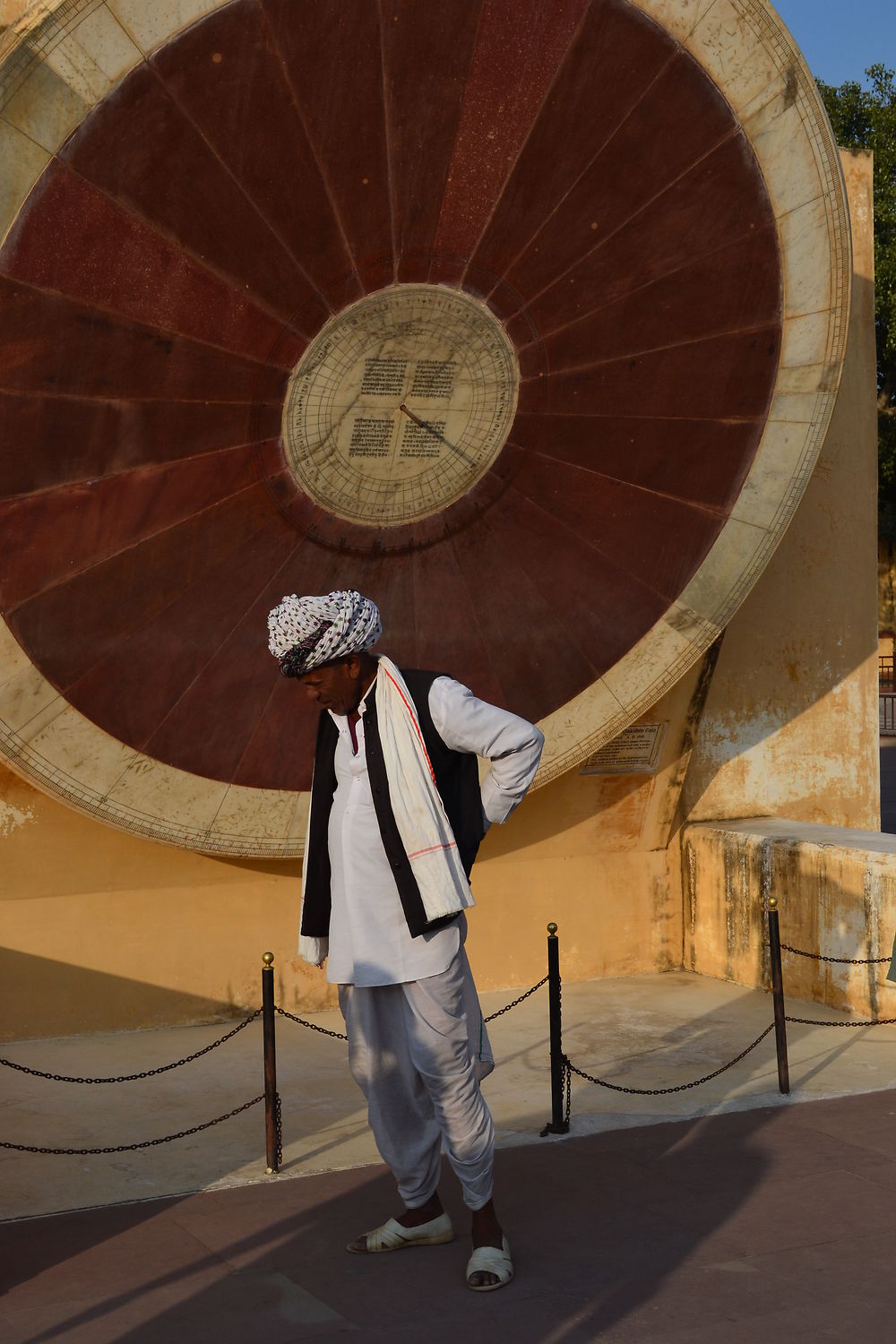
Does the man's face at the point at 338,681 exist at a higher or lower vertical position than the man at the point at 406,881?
higher

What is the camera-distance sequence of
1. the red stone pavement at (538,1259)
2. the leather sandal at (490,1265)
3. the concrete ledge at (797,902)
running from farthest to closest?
the concrete ledge at (797,902) → the leather sandal at (490,1265) → the red stone pavement at (538,1259)

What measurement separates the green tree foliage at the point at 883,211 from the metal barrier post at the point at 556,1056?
28489 millimetres

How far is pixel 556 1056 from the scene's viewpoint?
240 inches

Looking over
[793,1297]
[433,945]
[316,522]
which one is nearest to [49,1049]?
[316,522]

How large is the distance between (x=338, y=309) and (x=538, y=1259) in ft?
14.4

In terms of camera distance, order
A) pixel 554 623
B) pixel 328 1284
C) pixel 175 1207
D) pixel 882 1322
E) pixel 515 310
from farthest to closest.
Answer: pixel 554 623, pixel 515 310, pixel 175 1207, pixel 328 1284, pixel 882 1322

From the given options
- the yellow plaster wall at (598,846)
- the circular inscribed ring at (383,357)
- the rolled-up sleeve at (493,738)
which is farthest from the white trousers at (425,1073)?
the yellow plaster wall at (598,846)

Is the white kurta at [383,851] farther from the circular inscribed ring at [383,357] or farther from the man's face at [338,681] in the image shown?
the circular inscribed ring at [383,357]

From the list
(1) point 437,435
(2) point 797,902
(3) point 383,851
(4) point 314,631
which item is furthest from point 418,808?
(2) point 797,902

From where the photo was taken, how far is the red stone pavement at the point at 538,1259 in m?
4.21

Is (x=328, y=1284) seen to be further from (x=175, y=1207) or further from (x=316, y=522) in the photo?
(x=316, y=522)

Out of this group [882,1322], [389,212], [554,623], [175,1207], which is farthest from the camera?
[554,623]

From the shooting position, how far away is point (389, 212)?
7.07m

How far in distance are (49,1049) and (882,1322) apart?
4.51m
